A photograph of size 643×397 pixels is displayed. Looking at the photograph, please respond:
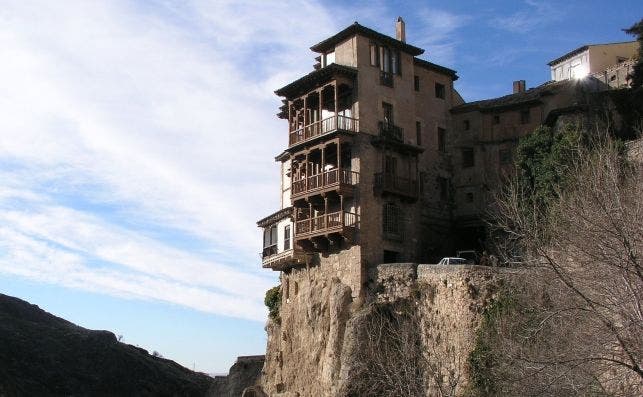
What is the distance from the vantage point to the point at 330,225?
49156 mm

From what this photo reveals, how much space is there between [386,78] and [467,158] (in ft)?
27.6

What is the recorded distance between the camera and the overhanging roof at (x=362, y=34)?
5160 cm

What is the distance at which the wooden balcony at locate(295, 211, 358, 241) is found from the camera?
48438 mm

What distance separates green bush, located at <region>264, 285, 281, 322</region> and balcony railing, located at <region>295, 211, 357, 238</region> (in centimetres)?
831

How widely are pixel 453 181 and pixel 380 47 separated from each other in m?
10.1

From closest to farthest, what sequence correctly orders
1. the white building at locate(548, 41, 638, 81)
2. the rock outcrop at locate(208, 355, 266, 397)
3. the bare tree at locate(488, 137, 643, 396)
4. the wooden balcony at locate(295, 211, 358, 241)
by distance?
the bare tree at locate(488, 137, 643, 396)
the wooden balcony at locate(295, 211, 358, 241)
the white building at locate(548, 41, 638, 81)
the rock outcrop at locate(208, 355, 266, 397)

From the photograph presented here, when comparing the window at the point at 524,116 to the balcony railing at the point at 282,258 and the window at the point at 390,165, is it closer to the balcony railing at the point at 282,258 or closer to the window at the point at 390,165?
the window at the point at 390,165

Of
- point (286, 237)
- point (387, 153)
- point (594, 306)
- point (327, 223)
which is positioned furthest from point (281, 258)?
point (594, 306)

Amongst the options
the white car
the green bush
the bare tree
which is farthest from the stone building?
the bare tree

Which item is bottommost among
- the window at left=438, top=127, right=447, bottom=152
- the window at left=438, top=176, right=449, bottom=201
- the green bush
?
the green bush

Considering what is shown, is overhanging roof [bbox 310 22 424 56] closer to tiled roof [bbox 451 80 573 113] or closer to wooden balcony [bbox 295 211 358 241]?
tiled roof [bbox 451 80 573 113]

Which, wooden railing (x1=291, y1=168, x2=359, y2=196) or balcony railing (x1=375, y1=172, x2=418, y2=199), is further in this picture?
balcony railing (x1=375, y1=172, x2=418, y2=199)

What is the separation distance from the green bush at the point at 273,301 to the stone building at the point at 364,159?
2835 millimetres

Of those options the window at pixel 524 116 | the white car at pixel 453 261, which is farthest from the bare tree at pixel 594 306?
the window at pixel 524 116
